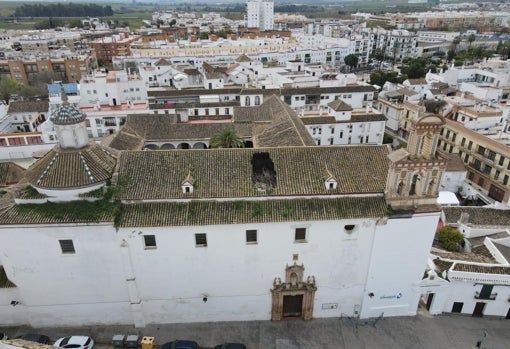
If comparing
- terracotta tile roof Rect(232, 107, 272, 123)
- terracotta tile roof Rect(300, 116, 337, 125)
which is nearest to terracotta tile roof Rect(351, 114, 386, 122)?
A: terracotta tile roof Rect(300, 116, 337, 125)

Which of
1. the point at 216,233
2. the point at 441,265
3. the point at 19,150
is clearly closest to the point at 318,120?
the point at 441,265

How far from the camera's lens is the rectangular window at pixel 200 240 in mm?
22850

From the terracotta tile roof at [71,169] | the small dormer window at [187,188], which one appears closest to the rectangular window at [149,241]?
the small dormer window at [187,188]

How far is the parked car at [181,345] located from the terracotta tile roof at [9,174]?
19336mm

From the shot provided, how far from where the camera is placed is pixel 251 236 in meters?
23.2

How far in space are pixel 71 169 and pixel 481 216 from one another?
106ft

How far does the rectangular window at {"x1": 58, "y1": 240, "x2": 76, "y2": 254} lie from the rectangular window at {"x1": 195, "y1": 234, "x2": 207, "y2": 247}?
7289 mm

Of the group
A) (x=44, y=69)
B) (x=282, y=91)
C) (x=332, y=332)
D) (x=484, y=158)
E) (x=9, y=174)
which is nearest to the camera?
(x=332, y=332)

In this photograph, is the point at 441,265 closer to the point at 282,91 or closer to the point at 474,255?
the point at 474,255

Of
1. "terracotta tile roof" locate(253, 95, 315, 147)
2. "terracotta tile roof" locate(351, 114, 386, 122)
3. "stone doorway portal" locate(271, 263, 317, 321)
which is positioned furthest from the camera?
"terracotta tile roof" locate(351, 114, 386, 122)

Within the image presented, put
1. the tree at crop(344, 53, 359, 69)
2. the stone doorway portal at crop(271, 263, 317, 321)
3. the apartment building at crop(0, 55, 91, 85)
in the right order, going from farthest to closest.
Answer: the tree at crop(344, 53, 359, 69) < the apartment building at crop(0, 55, 91, 85) < the stone doorway portal at crop(271, 263, 317, 321)

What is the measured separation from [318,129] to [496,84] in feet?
131

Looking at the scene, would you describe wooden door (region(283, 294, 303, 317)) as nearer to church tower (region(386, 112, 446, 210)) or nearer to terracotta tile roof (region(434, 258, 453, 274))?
church tower (region(386, 112, 446, 210))

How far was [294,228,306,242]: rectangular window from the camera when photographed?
23116 mm
